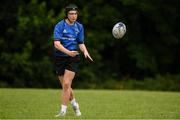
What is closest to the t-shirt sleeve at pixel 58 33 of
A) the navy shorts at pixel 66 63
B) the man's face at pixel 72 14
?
the man's face at pixel 72 14

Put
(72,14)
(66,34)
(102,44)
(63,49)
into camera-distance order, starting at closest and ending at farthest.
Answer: (63,49) → (72,14) → (66,34) → (102,44)

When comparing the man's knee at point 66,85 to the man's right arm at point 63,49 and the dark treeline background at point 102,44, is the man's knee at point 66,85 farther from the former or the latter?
the dark treeline background at point 102,44

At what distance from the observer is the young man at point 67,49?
1170 centimetres

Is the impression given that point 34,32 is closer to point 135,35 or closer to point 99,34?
point 99,34

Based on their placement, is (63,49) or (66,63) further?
(66,63)

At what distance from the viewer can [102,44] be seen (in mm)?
35750

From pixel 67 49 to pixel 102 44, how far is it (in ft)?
78.7

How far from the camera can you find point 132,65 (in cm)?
3694

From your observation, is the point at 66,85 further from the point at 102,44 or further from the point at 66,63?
the point at 102,44

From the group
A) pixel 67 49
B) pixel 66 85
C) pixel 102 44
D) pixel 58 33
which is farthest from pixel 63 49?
pixel 102 44

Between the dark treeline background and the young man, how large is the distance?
21033 mm

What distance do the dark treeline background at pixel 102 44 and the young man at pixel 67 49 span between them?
21033mm

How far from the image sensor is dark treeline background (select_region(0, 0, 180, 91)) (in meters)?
33.4

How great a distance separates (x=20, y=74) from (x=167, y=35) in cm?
900
